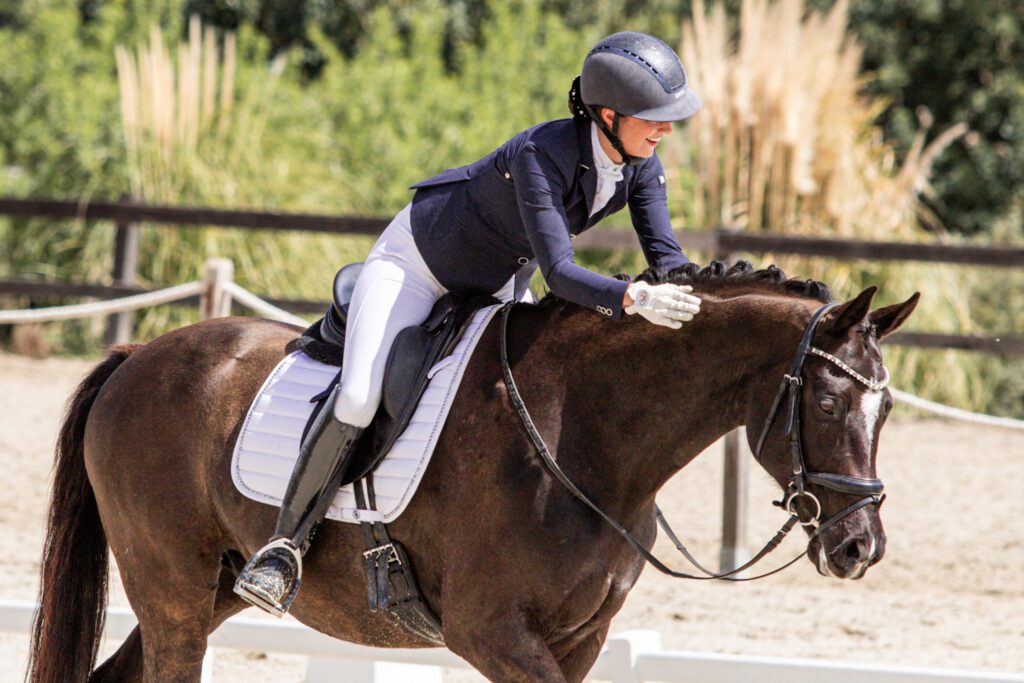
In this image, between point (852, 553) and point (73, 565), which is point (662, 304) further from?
point (73, 565)

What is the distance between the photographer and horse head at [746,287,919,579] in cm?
297

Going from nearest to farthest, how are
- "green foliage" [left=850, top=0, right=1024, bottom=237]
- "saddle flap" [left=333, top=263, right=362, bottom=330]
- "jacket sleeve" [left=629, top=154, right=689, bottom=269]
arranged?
"jacket sleeve" [left=629, top=154, right=689, bottom=269]
"saddle flap" [left=333, top=263, right=362, bottom=330]
"green foliage" [left=850, top=0, right=1024, bottom=237]

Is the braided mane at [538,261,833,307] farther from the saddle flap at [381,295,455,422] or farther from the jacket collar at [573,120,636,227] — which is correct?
the saddle flap at [381,295,455,422]

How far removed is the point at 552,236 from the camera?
3.26 meters

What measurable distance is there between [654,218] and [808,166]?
835 centimetres

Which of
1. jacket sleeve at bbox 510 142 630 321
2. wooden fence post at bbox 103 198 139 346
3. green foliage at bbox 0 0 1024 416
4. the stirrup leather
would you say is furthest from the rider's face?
wooden fence post at bbox 103 198 139 346

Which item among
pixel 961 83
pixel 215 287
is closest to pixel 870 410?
pixel 215 287

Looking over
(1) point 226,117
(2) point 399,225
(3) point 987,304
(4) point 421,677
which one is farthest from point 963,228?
(2) point 399,225

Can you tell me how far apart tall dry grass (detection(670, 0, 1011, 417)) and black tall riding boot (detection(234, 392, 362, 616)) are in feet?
26.0

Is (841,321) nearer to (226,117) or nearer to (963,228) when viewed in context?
(226,117)

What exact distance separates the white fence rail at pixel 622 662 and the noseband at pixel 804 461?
1137 mm

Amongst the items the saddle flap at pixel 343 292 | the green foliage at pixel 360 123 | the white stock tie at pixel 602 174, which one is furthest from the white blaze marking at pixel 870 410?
the green foliage at pixel 360 123

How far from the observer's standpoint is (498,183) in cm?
347

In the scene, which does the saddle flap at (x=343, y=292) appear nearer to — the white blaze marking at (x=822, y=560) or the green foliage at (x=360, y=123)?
the white blaze marking at (x=822, y=560)
